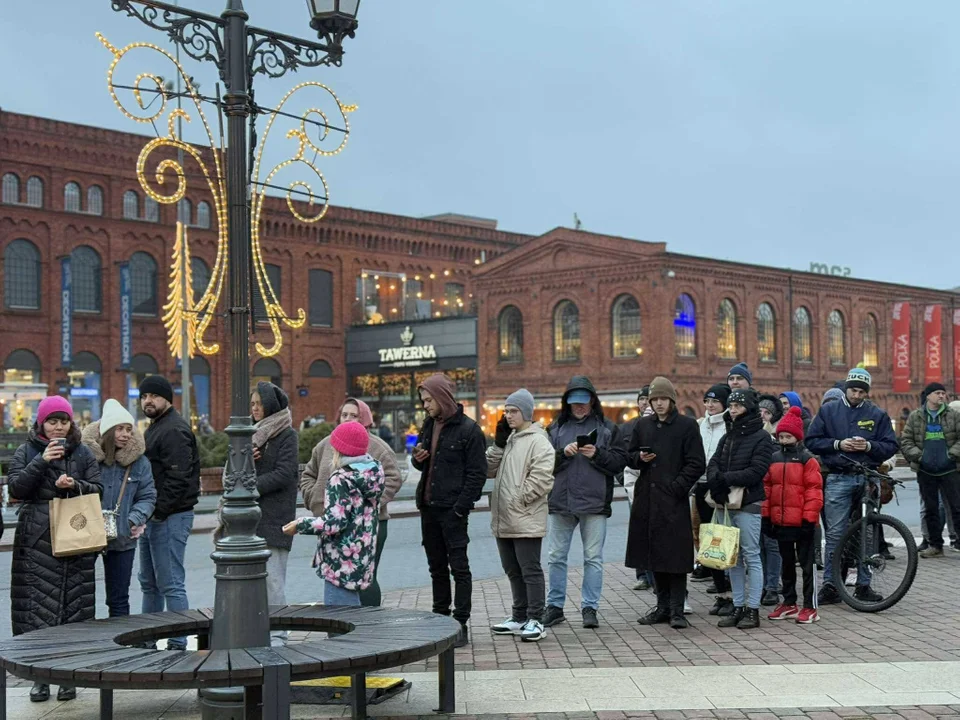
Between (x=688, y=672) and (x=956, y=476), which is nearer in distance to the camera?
(x=688, y=672)

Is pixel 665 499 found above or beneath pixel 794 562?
above

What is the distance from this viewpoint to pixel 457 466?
8695mm

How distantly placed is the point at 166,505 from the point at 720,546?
14.4 feet

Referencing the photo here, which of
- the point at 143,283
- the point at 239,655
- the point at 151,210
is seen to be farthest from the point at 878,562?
the point at 151,210

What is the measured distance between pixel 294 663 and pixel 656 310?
132ft

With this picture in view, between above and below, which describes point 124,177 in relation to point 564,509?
above

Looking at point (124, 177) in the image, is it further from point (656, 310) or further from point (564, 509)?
point (564, 509)

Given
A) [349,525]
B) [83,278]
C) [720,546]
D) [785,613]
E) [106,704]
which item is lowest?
[785,613]

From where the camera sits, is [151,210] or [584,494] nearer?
[584,494]

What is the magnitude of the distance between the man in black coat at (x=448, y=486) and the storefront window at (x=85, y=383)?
141 ft

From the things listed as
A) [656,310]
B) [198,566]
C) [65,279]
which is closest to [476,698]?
[198,566]

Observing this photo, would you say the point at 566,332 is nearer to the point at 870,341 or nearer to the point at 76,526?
the point at 870,341

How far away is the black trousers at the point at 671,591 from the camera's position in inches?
368

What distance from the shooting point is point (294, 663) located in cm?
565
